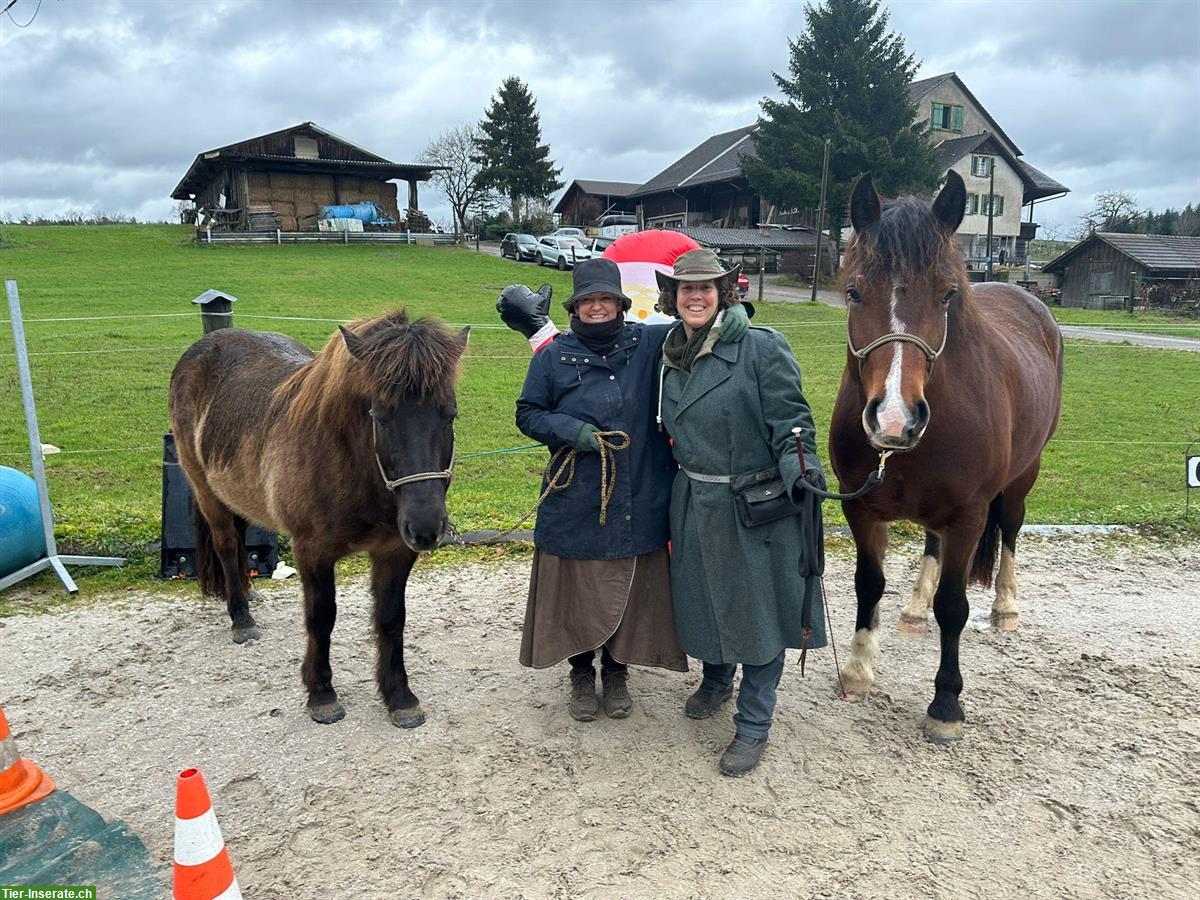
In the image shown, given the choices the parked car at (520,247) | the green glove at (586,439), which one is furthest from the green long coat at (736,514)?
the parked car at (520,247)

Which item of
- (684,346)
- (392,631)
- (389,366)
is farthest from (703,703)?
(389,366)

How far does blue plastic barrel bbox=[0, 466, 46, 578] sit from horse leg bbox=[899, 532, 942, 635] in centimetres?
531

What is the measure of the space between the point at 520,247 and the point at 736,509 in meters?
27.4

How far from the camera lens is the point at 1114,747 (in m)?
3.08

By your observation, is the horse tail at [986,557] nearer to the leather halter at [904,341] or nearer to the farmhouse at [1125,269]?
the leather halter at [904,341]

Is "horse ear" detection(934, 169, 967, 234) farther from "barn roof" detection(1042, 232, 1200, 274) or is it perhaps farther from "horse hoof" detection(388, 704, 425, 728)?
"barn roof" detection(1042, 232, 1200, 274)

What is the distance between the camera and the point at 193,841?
183 centimetres

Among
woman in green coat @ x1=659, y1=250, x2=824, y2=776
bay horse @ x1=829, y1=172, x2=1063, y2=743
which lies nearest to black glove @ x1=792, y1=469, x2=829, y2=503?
woman in green coat @ x1=659, y1=250, x2=824, y2=776

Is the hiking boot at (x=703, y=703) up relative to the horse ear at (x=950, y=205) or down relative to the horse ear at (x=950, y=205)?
down

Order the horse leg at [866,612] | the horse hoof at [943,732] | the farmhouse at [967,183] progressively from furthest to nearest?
1. the farmhouse at [967,183]
2. the horse leg at [866,612]
3. the horse hoof at [943,732]

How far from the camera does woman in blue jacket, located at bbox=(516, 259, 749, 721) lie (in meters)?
3.07

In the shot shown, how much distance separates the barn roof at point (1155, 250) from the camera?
2867cm

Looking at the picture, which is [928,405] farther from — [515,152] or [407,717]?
[515,152]

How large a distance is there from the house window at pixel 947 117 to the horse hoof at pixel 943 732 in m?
40.5
